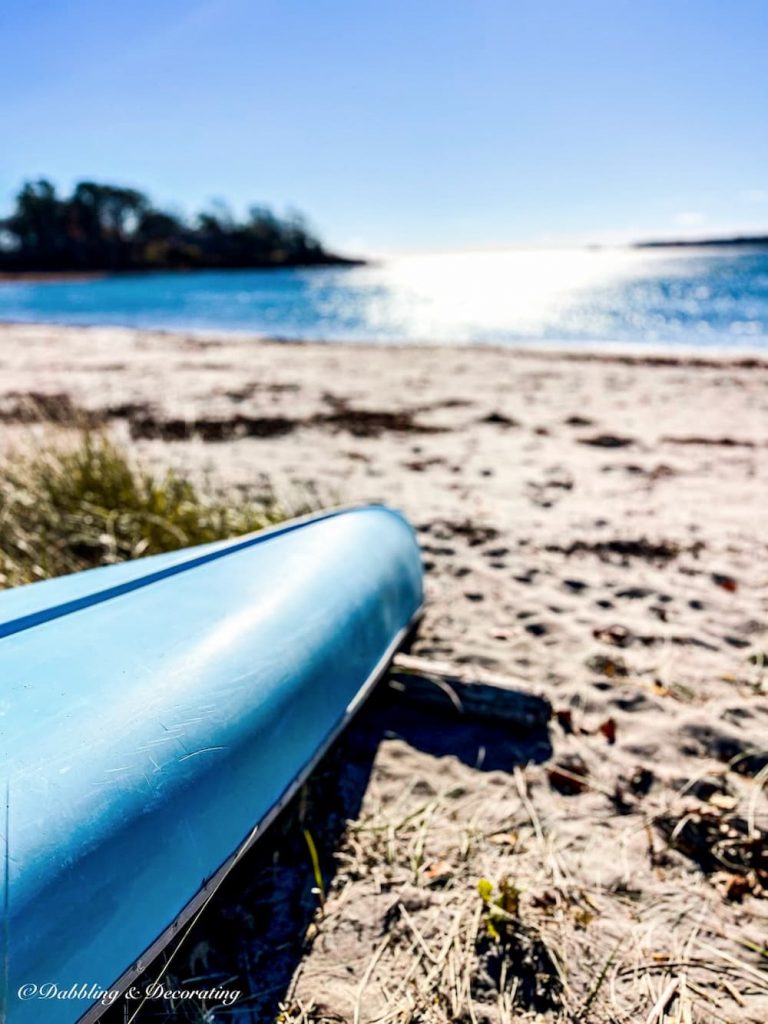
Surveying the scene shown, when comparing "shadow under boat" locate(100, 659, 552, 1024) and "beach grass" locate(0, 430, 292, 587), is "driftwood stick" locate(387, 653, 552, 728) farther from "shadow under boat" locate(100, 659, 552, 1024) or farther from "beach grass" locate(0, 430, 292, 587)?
"beach grass" locate(0, 430, 292, 587)

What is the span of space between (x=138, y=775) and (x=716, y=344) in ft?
63.5

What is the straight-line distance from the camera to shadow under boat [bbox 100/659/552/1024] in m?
1.50

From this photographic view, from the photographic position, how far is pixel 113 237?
89.4 metres

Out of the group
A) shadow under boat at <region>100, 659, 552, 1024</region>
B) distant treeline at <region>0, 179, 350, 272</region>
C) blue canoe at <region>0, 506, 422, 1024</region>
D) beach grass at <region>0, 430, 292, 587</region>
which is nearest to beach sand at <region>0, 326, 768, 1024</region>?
shadow under boat at <region>100, 659, 552, 1024</region>

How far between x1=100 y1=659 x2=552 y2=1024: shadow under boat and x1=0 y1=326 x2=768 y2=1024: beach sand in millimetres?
27

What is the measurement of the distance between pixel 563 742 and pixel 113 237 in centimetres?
10176

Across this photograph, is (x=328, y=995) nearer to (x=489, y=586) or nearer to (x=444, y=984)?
(x=444, y=984)

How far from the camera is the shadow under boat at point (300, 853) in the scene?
1.50 m

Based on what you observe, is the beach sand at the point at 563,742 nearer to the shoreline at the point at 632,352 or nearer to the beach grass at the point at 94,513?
the beach grass at the point at 94,513

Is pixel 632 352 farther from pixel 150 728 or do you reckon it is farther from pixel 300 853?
pixel 150 728

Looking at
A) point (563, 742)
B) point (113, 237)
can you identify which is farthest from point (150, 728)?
point (113, 237)

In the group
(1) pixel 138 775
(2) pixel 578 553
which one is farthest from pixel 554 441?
(1) pixel 138 775

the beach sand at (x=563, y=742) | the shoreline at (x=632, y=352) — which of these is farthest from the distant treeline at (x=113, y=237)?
the beach sand at (x=563, y=742)

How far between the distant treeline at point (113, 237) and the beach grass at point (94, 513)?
93.9 m
